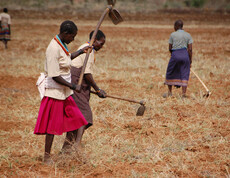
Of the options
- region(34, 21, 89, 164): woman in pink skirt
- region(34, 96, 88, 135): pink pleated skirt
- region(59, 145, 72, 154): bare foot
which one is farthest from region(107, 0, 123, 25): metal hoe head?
region(59, 145, 72, 154): bare foot

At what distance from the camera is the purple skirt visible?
22.0 ft

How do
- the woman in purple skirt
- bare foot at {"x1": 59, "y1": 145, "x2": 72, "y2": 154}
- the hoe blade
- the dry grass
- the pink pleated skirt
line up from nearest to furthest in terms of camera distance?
1. the pink pleated skirt
2. the dry grass
3. bare foot at {"x1": 59, "y1": 145, "x2": 72, "y2": 154}
4. the hoe blade
5. the woman in purple skirt

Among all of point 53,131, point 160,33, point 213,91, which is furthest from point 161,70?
point 160,33

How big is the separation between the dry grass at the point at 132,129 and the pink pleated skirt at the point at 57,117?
373 millimetres

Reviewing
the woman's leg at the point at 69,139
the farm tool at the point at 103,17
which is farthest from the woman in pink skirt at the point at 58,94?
the woman's leg at the point at 69,139

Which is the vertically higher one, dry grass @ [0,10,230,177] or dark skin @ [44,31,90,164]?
dark skin @ [44,31,90,164]

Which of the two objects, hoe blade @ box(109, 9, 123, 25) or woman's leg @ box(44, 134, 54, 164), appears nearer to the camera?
woman's leg @ box(44, 134, 54, 164)

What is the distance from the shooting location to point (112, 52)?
514 inches

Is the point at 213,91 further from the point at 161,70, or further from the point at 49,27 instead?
the point at 49,27

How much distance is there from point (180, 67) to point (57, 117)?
3839 mm

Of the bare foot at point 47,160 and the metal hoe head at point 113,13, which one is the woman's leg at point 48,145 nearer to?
the bare foot at point 47,160

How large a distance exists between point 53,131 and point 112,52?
9742mm

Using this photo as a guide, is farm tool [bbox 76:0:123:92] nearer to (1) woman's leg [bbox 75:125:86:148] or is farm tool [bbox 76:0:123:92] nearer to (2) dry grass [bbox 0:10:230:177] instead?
(1) woman's leg [bbox 75:125:86:148]

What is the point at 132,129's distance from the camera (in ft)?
16.1
